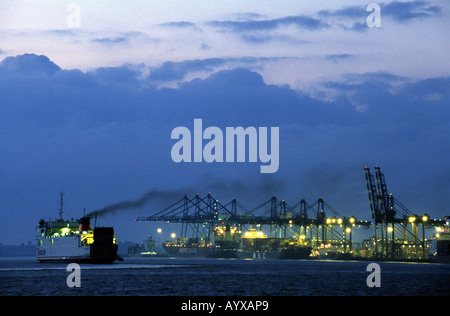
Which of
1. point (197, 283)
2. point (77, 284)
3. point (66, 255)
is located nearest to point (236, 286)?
point (197, 283)

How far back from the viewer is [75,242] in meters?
146

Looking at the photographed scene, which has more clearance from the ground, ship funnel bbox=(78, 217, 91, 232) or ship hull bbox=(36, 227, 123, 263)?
ship funnel bbox=(78, 217, 91, 232)

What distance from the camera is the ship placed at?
142m

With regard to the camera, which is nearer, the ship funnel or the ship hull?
the ship hull

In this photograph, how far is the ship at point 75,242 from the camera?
14200cm

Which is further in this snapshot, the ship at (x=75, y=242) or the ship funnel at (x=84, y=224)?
the ship funnel at (x=84, y=224)

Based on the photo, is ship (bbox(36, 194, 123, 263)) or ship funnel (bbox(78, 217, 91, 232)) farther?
ship funnel (bbox(78, 217, 91, 232))

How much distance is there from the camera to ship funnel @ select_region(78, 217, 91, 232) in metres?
148

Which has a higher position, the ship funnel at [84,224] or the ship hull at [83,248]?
the ship funnel at [84,224]

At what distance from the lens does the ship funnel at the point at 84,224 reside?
148 m
